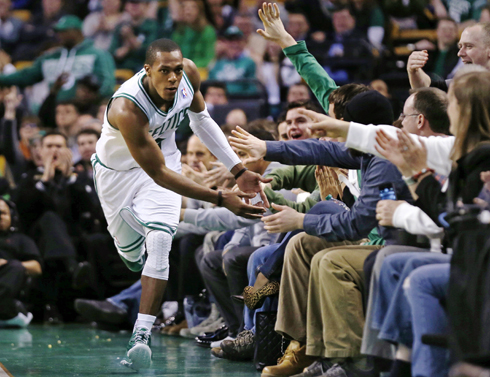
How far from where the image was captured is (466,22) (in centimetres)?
856

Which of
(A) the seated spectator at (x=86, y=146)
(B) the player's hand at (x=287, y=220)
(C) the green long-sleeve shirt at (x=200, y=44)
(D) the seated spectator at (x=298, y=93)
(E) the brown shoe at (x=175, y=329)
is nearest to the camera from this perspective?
(B) the player's hand at (x=287, y=220)

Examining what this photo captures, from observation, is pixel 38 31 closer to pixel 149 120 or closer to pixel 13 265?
pixel 13 265

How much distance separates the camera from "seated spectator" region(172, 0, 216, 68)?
10062 millimetres

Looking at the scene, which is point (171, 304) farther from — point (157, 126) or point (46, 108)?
point (46, 108)

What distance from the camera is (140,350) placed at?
3838 mm

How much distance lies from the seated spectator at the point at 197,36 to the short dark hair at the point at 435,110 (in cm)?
676

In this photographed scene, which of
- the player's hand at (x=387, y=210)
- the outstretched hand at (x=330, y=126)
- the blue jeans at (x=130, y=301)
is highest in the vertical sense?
the outstretched hand at (x=330, y=126)

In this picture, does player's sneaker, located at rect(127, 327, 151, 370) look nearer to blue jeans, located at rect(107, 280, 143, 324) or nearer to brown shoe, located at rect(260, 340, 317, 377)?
brown shoe, located at rect(260, 340, 317, 377)

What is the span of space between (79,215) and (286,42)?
299 cm

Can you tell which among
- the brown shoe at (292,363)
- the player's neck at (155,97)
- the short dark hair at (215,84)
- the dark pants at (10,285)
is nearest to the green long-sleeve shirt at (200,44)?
the short dark hair at (215,84)

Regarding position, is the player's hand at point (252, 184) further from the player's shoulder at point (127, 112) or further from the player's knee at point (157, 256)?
the player's shoulder at point (127, 112)

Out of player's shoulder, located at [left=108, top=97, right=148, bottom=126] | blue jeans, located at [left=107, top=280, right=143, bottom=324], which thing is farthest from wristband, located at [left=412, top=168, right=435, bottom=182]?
blue jeans, located at [left=107, top=280, right=143, bottom=324]

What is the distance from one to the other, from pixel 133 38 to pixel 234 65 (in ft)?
A: 7.11

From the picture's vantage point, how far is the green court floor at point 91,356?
3966 millimetres
